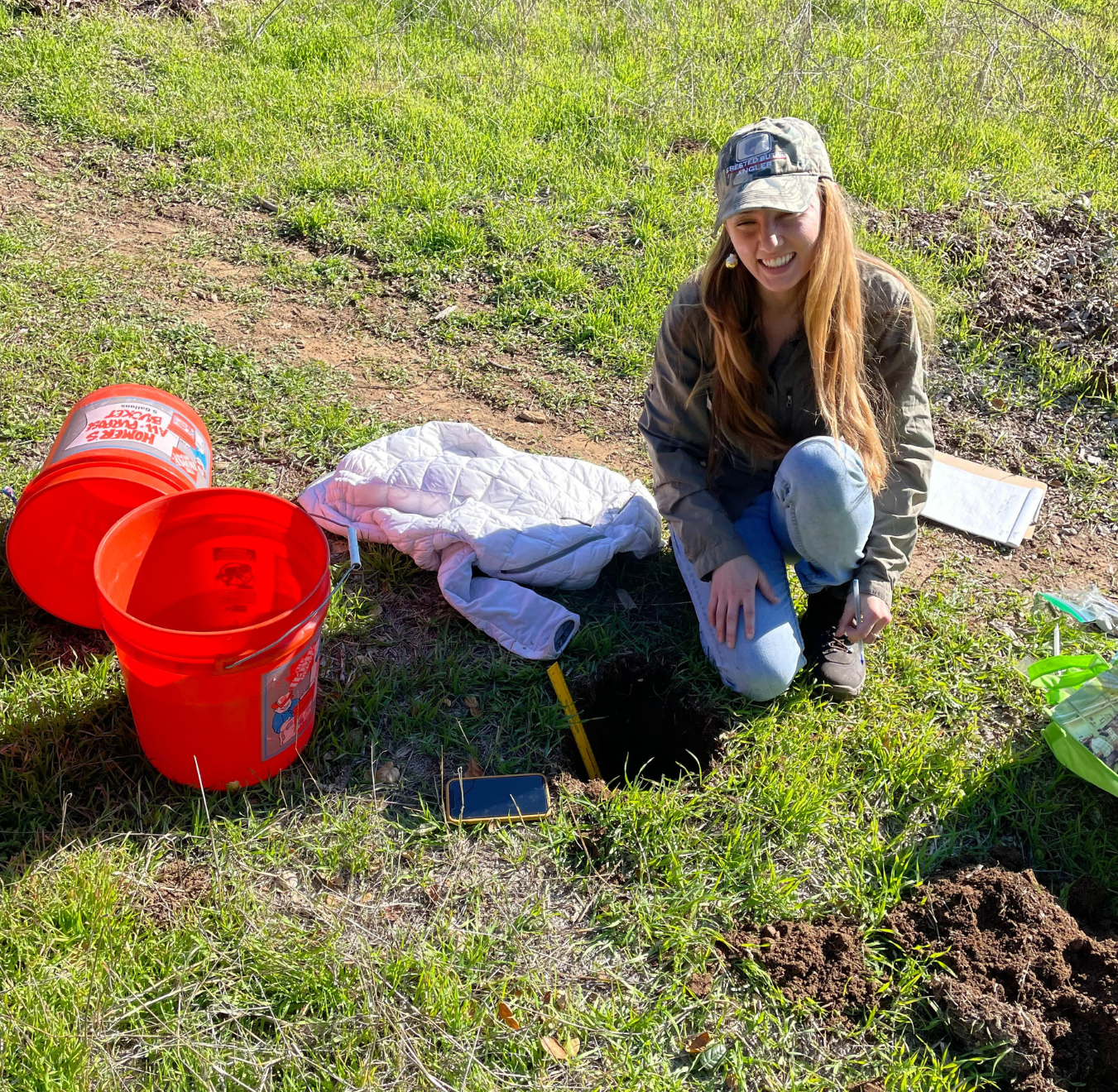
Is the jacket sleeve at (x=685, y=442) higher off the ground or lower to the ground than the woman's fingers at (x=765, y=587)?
higher

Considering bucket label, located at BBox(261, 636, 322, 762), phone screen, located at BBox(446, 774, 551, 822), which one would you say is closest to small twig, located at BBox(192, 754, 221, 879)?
bucket label, located at BBox(261, 636, 322, 762)

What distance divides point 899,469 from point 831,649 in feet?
1.79

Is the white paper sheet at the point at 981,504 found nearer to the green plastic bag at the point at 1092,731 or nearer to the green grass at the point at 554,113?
the green plastic bag at the point at 1092,731

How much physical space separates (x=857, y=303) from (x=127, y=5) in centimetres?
575

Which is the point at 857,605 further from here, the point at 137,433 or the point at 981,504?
the point at 137,433

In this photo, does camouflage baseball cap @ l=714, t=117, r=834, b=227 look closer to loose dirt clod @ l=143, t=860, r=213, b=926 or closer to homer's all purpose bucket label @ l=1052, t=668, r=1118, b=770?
homer's all purpose bucket label @ l=1052, t=668, r=1118, b=770

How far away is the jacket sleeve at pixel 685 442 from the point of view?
2676mm

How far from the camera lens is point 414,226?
4.55 meters

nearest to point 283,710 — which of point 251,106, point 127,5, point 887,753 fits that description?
point 887,753

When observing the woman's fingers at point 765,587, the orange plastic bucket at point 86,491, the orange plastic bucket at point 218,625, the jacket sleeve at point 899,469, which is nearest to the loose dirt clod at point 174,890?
the orange plastic bucket at point 218,625

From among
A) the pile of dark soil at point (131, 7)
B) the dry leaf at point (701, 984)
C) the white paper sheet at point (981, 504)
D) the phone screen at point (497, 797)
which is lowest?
the dry leaf at point (701, 984)

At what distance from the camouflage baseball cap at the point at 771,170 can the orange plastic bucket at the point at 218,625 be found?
1275 millimetres

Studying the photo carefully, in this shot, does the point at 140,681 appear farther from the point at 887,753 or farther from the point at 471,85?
the point at 471,85

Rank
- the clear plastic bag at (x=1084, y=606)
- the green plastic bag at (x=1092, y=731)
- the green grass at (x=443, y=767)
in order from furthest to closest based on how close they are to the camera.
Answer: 1. the clear plastic bag at (x=1084, y=606)
2. the green plastic bag at (x=1092, y=731)
3. the green grass at (x=443, y=767)
